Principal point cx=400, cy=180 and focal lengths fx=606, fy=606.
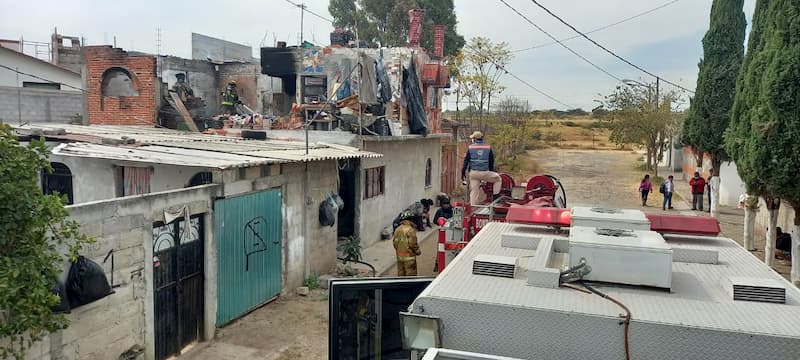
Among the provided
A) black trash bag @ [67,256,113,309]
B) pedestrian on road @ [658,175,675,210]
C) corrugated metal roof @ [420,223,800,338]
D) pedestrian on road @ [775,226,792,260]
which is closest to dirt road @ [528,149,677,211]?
pedestrian on road @ [658,175,675,210]

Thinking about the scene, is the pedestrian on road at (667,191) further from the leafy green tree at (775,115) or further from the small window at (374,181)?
Result: the small window at (374,181)

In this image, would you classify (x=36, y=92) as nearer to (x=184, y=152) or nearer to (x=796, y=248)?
(x=184, y=152)

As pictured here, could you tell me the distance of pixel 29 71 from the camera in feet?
74.3

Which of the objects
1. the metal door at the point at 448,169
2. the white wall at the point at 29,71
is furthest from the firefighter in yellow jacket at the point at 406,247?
the white wall at the point at 29,71

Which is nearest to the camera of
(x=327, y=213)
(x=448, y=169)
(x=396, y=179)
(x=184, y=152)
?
(x=184, y=152)

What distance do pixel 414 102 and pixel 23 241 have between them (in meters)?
15.4

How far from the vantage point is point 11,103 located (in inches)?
695

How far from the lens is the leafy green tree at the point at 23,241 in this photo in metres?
4.87

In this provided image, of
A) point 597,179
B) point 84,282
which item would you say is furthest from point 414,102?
point 597,179

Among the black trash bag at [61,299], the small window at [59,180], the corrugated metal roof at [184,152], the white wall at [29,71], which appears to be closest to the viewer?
the black trash bag at [61,299]

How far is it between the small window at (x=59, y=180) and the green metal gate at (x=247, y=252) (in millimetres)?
→ 2886

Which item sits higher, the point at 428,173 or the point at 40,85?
the point at 40,85

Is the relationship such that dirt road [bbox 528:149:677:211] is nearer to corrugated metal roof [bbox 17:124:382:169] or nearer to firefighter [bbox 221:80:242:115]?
firefighter [bbox 221:80:242:115]

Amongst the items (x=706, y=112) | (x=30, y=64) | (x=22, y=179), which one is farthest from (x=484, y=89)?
(x=22, y=179)
